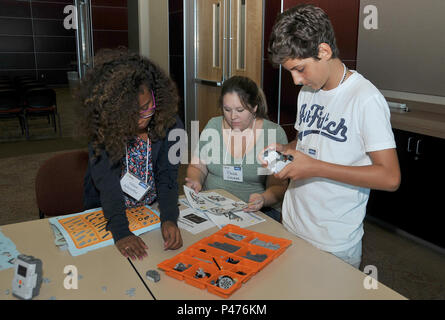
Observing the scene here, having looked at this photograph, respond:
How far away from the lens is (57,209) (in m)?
2.16

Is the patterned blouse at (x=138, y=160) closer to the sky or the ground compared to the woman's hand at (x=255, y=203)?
closer to the sky

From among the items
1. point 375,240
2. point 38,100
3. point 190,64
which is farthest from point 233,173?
point 38,100

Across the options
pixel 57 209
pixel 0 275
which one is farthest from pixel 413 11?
pixel 0 275

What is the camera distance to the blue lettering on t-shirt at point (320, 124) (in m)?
1.40

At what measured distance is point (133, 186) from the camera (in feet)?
5.62

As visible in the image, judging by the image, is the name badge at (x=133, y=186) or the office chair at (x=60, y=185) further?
the office chair at (x=60, y=185)

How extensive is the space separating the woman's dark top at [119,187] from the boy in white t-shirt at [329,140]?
19.0 inches

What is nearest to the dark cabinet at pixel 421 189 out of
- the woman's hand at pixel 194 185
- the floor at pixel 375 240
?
the floor at pixel 375 240

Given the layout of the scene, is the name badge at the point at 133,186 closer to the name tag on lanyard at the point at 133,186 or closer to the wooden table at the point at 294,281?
the name tag on lanyard at the point at 133,186

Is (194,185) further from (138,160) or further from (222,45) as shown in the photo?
(222,45)

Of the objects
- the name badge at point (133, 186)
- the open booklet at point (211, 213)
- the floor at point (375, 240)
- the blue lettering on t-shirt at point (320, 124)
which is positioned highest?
the blue lettering on t-shirt at point (320, 124)

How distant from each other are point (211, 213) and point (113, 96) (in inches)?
26.0
